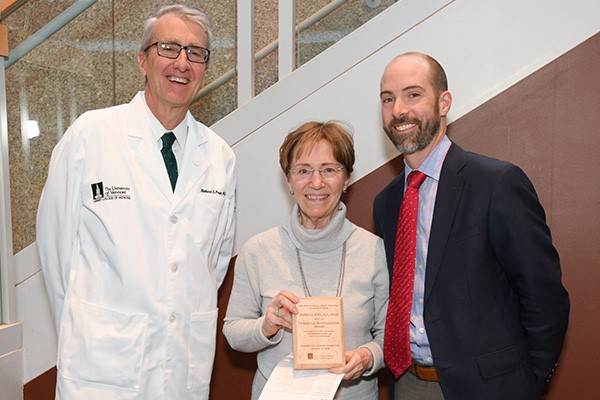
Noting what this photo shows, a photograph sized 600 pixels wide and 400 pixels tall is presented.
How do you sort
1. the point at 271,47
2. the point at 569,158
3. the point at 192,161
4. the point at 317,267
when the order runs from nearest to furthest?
the point at 317,267
the point at 192,161
the point at 569,158
the point at 271,47

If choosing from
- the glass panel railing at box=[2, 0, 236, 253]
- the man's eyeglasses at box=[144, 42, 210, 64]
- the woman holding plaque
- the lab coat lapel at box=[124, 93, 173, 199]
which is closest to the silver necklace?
the woman holding plaque

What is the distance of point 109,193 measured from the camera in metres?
1.98

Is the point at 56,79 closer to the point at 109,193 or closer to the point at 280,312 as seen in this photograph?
the point at 109,193

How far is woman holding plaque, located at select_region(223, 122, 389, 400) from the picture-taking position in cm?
200

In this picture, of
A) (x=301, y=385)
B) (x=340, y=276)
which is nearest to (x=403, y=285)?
(x=340, y=276)

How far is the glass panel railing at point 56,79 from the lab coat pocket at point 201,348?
1.60 meters

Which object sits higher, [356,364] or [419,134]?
[419,134]

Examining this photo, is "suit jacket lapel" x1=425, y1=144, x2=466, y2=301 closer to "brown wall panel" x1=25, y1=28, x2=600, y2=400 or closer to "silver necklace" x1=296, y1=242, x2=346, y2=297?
"silver necklace" x1=296, y1=242, x2=346, y2=297

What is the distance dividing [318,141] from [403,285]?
554mm

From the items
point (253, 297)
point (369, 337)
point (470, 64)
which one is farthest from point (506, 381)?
point (470, 64)

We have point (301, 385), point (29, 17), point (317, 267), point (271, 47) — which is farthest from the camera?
point (29, 17)

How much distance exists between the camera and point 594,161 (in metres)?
2.64

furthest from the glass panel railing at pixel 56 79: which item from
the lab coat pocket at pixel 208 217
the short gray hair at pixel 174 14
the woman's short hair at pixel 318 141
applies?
the woman's short hair at pixel 318 141

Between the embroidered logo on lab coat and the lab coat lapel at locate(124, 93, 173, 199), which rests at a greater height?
the lab coat lapel at locate(124, 93, 173, 199)
